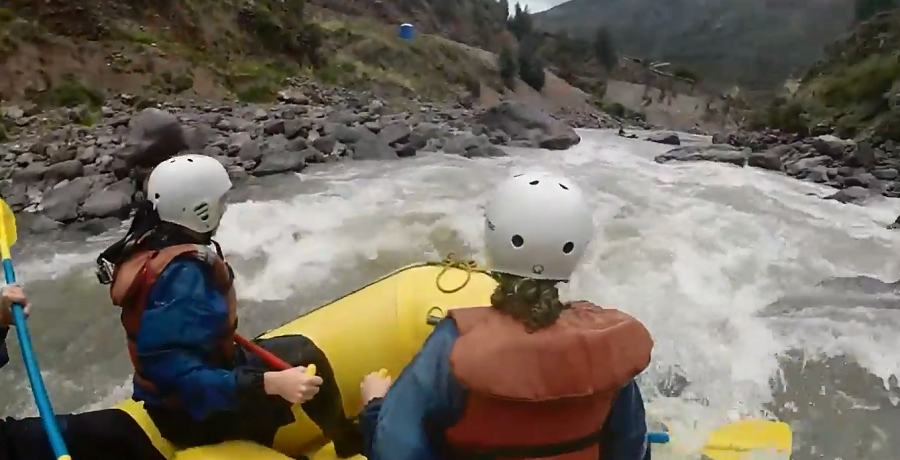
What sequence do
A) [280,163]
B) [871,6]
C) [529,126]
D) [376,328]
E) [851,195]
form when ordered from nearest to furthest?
[376,328] < [851,195] < [280,163] < [529,126] < [871,6]

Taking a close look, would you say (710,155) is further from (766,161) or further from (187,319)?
(187,319)

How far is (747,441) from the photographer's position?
8.90 ft

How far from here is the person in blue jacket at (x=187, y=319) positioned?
6.50 feet

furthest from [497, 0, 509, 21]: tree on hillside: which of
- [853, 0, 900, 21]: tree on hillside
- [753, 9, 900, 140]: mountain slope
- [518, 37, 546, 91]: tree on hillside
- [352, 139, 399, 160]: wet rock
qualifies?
[352, 139, 399, 160]: wet rock

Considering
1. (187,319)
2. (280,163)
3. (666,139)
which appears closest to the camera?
(187,319)

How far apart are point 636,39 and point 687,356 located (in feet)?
375

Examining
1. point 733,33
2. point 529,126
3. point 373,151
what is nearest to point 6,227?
point 373,151

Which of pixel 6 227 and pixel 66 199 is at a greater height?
pixel 6 227

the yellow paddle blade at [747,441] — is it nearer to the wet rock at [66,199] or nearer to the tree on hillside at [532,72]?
the wet rock at [66,199]

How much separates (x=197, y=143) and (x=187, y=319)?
7718mm

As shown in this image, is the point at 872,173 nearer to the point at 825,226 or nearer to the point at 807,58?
the point at 825,226

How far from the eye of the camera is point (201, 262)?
2.02m

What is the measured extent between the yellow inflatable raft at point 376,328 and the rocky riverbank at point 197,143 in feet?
17.0

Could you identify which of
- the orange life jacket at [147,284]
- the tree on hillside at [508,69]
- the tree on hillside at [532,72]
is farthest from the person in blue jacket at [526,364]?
the tree on hillside at [532,72]
